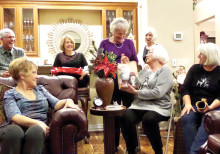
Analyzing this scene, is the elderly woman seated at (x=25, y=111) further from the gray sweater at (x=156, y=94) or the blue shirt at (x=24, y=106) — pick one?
the gray sweater at (x=156, y=94)

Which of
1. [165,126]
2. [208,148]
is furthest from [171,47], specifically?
[208,148]

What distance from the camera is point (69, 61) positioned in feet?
12.3

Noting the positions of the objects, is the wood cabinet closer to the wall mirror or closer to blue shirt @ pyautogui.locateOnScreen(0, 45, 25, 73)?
the wall mirror

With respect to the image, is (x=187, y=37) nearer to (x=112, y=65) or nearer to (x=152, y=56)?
(x=152, y=56)

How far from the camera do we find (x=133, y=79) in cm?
277

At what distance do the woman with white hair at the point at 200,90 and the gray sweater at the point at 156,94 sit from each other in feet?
0.57

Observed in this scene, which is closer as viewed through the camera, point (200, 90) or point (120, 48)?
point (200, 90)

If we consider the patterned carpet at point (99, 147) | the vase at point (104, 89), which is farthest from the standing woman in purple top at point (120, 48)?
the vase at point (104, 89)

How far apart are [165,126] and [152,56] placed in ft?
5.12

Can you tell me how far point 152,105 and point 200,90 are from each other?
1.52 ft

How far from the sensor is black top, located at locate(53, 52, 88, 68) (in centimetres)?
373

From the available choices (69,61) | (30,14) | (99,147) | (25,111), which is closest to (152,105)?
(99,147)

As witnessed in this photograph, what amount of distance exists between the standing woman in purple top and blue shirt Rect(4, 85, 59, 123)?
871 mm

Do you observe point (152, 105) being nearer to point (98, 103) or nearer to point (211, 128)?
point (98, 103)
